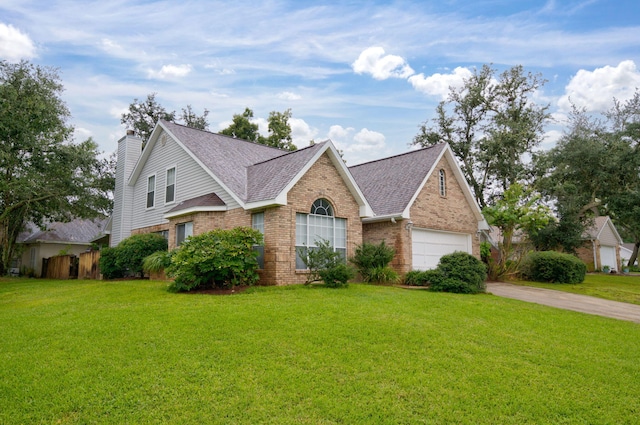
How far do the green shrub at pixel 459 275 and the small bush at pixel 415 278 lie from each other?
4.90 ft

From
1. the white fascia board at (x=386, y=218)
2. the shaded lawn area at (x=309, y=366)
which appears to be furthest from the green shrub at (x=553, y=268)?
the shaded lawn area at (x=309, y=366)

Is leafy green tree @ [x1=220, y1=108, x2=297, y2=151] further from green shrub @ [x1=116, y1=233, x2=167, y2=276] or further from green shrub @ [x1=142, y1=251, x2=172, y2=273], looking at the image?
green shrub @ [x1=142, y1=251, x2=172, y2=273]

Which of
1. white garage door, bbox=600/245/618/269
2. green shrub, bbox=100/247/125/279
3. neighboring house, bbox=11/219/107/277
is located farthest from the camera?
white garage door, bbox=600/245/618/269

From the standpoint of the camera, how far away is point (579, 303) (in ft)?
44.4

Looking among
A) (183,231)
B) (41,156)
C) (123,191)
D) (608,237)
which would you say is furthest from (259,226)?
(608,237)

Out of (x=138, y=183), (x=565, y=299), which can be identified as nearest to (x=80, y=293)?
(x=138, y=183)

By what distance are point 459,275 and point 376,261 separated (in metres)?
3.10

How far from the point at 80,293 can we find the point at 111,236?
10819 mm

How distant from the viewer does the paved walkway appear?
38.8 ft

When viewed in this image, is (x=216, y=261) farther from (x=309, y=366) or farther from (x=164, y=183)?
(x=164, y=183)

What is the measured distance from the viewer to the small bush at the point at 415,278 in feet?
53.3

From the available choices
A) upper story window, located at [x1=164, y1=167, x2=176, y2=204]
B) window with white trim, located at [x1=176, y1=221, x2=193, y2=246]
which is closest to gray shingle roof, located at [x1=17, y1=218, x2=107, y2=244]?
upper story window, located at [x1=164, y1=167, x2=176, y2=204]

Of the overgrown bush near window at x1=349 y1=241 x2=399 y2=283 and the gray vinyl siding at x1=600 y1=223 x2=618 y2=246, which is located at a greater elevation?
the gray vinyl siding at x1=600 y1=223 x2=618 y2=246

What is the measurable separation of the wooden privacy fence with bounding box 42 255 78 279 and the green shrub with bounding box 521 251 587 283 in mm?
23241
